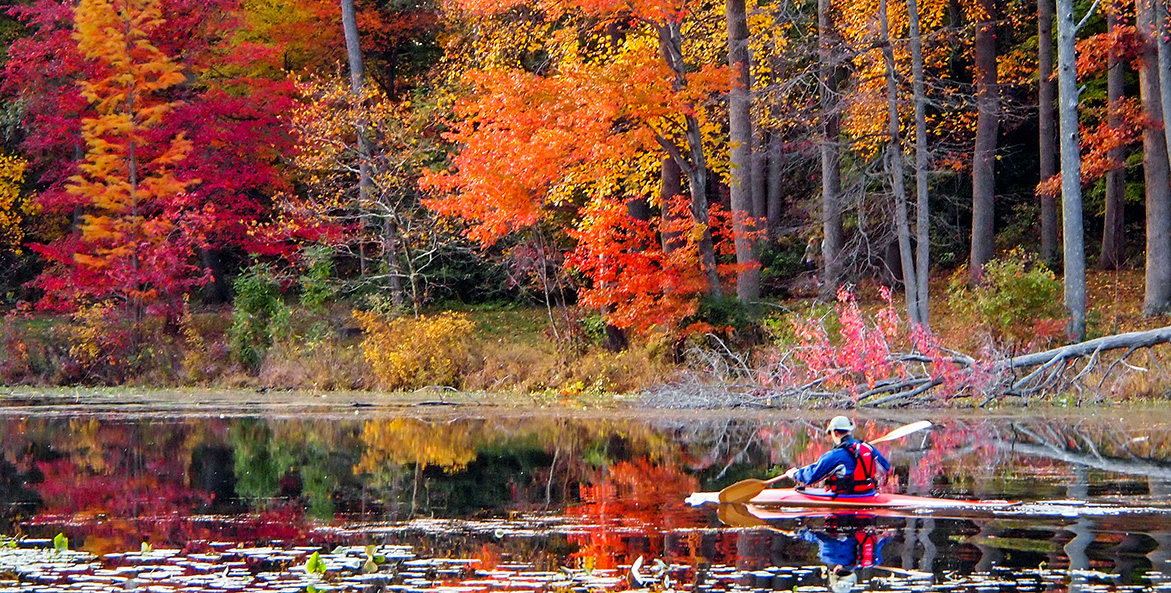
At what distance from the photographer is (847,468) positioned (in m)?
13.2

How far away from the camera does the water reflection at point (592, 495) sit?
33.4 feet

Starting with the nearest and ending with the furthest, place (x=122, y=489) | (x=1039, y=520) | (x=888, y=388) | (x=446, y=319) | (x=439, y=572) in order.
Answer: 1. (x=439, y=572)
2. (x=1039, y=520)
3. (x=122, y=489)
4. (x=888, y=388)
5. (x=446, y=319)

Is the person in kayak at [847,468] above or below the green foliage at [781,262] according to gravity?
below

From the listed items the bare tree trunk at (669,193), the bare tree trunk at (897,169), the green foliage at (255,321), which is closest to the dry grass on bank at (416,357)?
the green foliage at (255,321)

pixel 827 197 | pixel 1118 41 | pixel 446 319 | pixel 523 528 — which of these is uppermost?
pixel 1118 41

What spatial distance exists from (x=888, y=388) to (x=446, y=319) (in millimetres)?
10282

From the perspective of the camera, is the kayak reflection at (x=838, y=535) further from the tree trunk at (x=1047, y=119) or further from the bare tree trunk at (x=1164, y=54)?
the tree trunk at (x=1047, y=119)

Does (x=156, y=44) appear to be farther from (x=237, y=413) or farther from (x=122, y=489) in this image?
(x=122, y=489)

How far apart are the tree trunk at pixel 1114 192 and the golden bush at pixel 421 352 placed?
13.7 metres

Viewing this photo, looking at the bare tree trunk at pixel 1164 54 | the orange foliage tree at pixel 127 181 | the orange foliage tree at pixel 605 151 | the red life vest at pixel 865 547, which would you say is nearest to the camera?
the red life vest at pixel 865 547

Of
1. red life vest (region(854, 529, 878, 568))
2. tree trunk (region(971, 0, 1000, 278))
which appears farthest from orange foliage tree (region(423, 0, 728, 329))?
red life vest (region(854, 529, 878, 568))

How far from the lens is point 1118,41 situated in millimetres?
27453

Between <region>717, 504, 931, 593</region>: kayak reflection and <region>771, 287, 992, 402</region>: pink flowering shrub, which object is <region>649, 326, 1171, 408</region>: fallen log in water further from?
<region>717, 504, 931, 593</region>: kayak reflection

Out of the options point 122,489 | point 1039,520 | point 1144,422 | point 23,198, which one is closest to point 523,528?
point 1039,520
